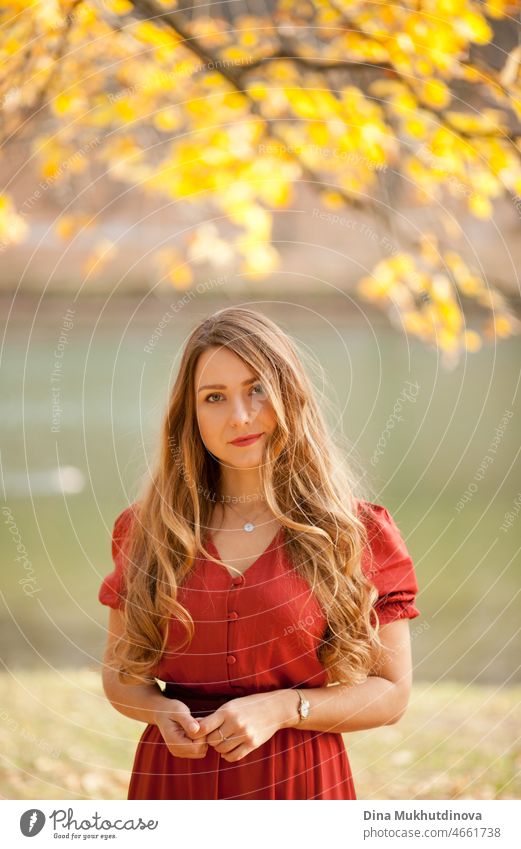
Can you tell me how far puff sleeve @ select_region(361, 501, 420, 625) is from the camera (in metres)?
1.66

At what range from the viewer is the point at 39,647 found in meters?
3.49

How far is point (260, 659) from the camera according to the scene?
159 centimetres

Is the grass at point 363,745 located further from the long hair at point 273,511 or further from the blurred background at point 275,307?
the long hair at point 273,511

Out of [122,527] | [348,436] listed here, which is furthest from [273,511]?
[348,436]

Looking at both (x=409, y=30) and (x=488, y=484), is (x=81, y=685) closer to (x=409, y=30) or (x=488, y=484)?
(x=488, y=484)

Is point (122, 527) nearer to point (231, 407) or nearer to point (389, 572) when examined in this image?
point (231, 407)

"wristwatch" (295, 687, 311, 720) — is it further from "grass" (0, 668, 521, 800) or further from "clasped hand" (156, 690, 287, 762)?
"grass" (0, 668, 521, 800)

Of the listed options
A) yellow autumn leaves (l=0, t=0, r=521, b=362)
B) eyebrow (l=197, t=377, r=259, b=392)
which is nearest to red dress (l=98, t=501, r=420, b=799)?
eyebrow (l=197, t=377, r=259, b=392)

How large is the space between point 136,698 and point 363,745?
1.67 meters

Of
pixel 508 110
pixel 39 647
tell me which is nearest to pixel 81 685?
pixel 39 647

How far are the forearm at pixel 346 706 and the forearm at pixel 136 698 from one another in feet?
0.73

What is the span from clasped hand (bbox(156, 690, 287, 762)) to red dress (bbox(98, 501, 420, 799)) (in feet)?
0.16
